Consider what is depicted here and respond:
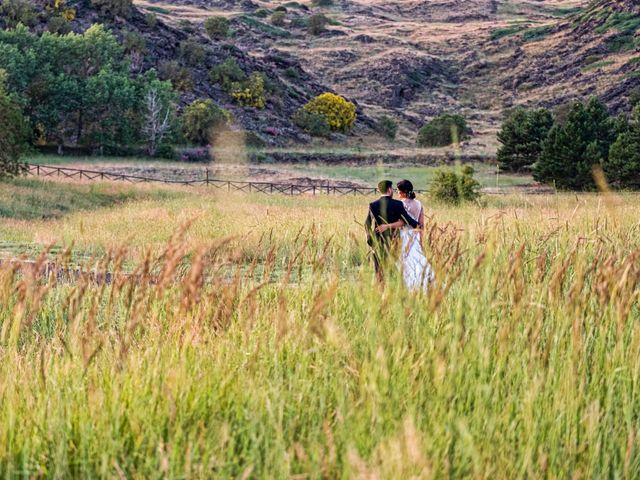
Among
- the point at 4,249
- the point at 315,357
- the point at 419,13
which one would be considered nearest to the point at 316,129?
the point at 4,249

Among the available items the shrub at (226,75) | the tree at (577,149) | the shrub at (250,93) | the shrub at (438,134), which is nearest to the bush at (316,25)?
the shrub at (226,75)

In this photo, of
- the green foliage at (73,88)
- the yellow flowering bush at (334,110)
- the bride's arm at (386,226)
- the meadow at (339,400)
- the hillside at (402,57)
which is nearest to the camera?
the meadow at (339,400)

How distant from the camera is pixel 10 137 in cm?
2927

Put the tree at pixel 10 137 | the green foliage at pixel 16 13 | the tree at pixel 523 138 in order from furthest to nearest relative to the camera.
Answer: the green foliage at pixel 16 13 → the tree at pixel 523 138 → the tree at pixel 10 137

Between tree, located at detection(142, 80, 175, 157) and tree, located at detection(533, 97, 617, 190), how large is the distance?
948 inches

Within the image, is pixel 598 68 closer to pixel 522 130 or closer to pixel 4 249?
pixel 522 130

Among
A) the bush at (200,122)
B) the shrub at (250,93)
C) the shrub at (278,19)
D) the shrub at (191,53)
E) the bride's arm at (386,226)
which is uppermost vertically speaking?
the shrub at (278,19)

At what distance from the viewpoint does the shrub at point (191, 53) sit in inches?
2923

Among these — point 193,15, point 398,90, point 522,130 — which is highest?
point 193,15

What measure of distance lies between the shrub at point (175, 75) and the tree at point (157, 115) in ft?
40.4

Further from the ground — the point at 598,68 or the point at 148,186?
the point at 598,68

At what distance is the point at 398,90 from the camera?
104 m

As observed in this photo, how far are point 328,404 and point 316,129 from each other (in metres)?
68.7

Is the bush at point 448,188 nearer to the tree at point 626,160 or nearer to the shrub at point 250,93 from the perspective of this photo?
the tree at point 626,160
